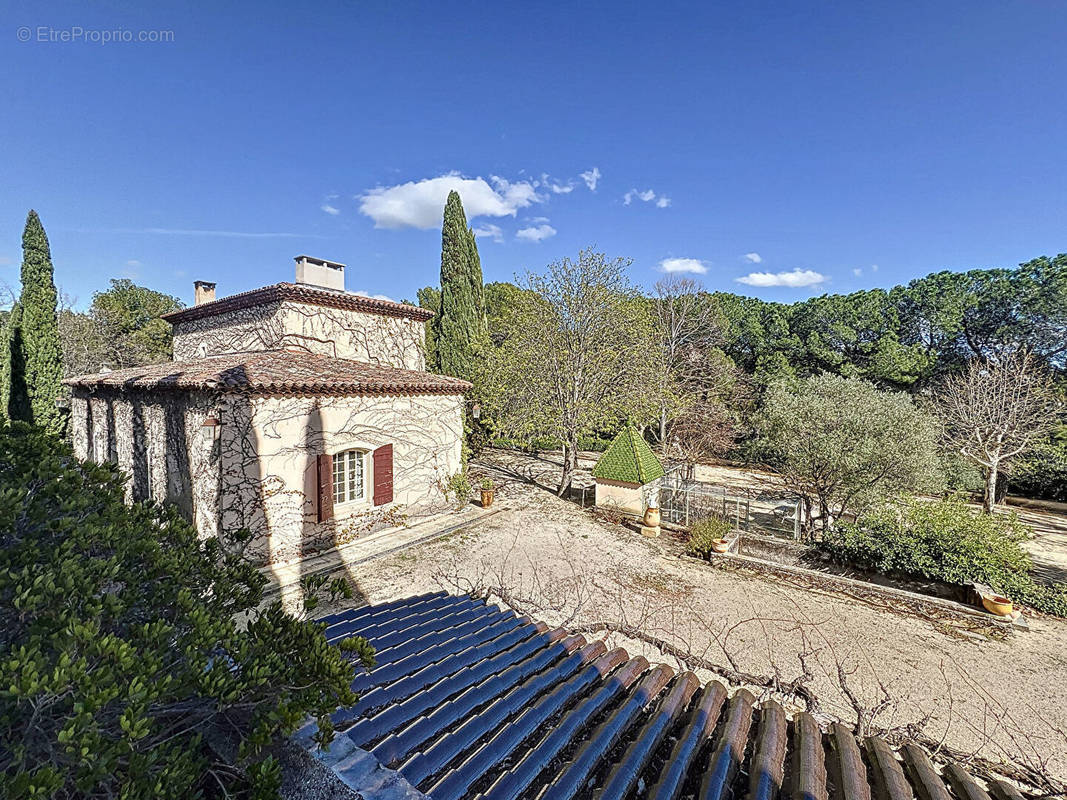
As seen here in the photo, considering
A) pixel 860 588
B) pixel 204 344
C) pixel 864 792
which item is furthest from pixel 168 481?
pixel 860 588

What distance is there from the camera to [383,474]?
37.5 ft

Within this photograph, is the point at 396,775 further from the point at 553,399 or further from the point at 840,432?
the point at 553,399

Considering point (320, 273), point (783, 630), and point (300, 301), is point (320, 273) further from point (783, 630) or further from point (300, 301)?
point (783, 630)

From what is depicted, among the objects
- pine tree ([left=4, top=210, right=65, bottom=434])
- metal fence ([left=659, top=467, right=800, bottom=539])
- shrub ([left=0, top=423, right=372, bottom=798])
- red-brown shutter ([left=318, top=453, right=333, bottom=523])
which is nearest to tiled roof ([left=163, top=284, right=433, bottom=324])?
red-brown shutter ([left=318, top=453, right=333, bottom=523])

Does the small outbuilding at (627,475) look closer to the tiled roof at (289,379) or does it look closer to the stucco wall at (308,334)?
the tiled roof at (289,379)

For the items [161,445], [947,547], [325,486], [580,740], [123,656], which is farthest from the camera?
[161,445]

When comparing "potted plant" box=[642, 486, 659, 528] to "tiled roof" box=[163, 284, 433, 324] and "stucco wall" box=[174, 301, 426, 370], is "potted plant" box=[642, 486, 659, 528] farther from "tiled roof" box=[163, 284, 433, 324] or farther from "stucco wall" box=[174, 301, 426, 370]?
"tiled roof" box=[163, 284, 433, 324]

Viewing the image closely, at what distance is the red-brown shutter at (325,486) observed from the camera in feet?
33.2

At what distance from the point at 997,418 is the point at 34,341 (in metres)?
35.3

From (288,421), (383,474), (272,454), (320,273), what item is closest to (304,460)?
(272,454)

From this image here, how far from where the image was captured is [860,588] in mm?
8695

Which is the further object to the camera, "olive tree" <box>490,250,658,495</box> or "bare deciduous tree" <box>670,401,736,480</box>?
"bare deciduous tree" <box>670,401,736,480</box>

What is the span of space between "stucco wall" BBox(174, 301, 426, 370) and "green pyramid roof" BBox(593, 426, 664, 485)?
25.1 feet

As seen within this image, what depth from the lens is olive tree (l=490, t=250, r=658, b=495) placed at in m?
15.6
